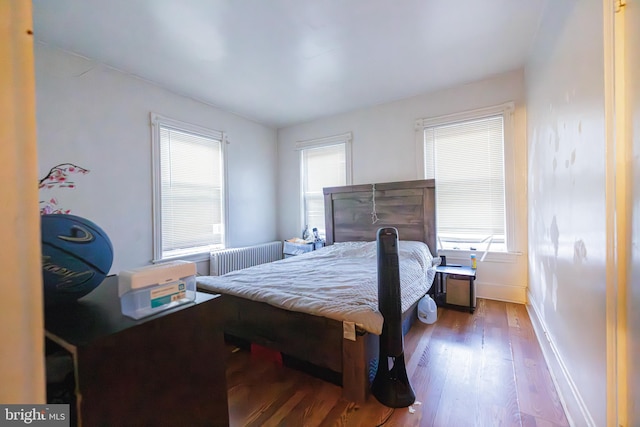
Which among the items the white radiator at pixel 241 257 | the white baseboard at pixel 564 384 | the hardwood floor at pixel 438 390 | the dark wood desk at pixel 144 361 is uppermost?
the dark wood desk at pixel 144 361

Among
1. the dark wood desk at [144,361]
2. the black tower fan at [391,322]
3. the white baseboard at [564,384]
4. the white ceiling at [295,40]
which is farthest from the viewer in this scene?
the white ceiling at [295,40]

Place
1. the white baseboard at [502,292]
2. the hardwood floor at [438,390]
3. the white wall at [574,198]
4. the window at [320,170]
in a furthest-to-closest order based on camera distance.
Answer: the window at [320,170] < the white baseboard at [502,292] < the hardwood floor at [438,390] < the white wall at [574,198]

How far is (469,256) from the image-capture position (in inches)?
126

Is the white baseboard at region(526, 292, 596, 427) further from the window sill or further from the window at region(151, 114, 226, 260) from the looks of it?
the window at region(151, 114, 226, 260)

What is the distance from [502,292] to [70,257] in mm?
3730

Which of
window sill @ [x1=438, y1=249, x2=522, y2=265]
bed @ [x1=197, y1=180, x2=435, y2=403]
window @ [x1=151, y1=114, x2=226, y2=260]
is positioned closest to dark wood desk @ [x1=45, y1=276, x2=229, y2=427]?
bed @ [x1=197, y1=180, x2=435, y2=403]

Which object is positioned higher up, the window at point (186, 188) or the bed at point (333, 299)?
the window at point (186, 188)

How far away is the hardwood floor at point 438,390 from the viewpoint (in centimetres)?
143

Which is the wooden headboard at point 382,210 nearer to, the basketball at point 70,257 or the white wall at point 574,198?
the white wall at point 574,198

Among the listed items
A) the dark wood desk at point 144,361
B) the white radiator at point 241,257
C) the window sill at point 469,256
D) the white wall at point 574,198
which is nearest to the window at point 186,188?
the white radiator at point 241,257

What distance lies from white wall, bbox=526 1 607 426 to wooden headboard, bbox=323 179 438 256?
119 centimetres

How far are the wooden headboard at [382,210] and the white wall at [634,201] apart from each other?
2.30 m

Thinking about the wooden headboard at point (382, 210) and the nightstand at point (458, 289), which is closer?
the nightstand at point (458, 289)

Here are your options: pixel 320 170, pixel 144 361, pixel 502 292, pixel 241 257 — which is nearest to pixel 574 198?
pixel 144 361
